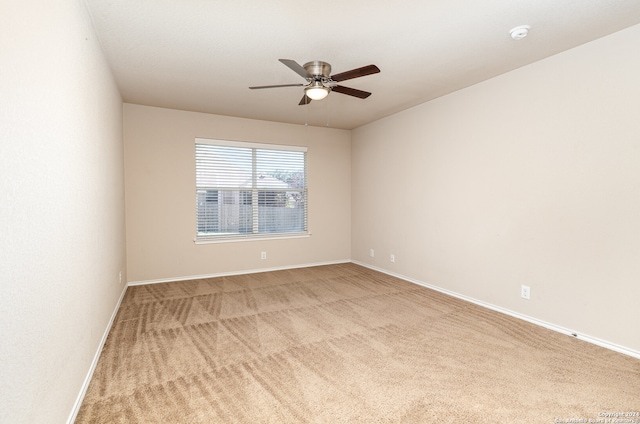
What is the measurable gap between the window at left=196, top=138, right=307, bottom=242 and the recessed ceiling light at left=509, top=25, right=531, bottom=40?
361 centimetres

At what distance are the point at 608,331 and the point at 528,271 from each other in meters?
0.74

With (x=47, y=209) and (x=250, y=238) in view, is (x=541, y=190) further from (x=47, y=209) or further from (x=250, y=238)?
(x=250, y=238)

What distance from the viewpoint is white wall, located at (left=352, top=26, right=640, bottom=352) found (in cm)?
250

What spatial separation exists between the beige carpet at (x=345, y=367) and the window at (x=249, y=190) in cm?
170

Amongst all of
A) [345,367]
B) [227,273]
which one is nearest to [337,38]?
[345,367]

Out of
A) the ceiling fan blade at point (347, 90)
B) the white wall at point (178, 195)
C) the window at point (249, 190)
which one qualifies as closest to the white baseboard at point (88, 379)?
the white wall at point (178, 195)

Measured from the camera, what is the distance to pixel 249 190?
5223 mm

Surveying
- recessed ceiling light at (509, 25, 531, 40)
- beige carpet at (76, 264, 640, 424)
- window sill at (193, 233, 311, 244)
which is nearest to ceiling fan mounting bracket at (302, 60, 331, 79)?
recessed ceiling light at (509, 25, 531, 40)

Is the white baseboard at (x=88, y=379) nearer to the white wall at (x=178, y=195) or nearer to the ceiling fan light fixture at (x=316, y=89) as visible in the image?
the white wall at (x=178, y=195)

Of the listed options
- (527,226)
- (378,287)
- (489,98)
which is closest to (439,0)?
(489,98)

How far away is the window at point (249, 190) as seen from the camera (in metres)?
4.94

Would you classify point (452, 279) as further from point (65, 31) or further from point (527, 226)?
point (65, 31)

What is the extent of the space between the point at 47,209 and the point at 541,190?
372 centimetres

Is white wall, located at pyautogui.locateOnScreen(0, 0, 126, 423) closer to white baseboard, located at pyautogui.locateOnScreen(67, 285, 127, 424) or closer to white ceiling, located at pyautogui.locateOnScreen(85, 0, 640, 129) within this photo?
white baseboard, located at pyautogui.locateOnScreen(67, 285, 127, 424)
